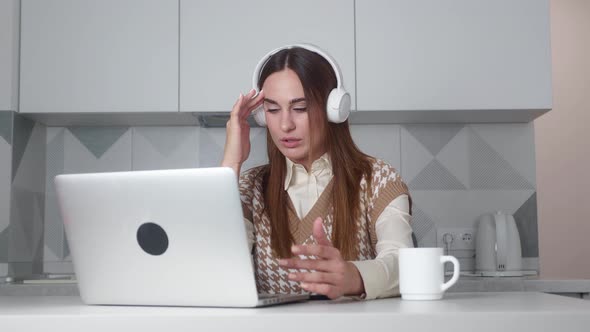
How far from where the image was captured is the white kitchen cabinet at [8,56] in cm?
276

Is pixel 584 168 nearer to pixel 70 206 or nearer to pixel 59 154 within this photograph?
pixel 59 154

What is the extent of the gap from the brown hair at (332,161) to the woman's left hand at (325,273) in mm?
464

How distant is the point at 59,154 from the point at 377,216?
1820mm

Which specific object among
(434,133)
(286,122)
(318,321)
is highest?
(434,133)

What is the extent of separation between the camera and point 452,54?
2.78 meters

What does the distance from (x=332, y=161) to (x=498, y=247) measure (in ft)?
4.16

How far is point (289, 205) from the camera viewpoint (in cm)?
180

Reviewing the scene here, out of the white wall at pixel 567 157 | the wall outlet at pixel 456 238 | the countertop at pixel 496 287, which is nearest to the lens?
the countertop at pixel 496 287

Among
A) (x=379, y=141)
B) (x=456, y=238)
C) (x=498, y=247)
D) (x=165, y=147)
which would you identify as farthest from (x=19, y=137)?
(x=498, y=247)

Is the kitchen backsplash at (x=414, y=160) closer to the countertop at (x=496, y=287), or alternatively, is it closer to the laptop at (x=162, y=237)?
the countertop at (x=496, y=287)

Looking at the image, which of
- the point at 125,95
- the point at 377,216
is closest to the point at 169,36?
the point at 125,95

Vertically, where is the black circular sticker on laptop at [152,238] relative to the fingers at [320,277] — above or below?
above

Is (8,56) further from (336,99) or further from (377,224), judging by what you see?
(377,224)

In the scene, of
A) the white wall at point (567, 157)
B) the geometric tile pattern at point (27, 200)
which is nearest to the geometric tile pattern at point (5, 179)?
the geometric tile pattern at point (27, 200)
